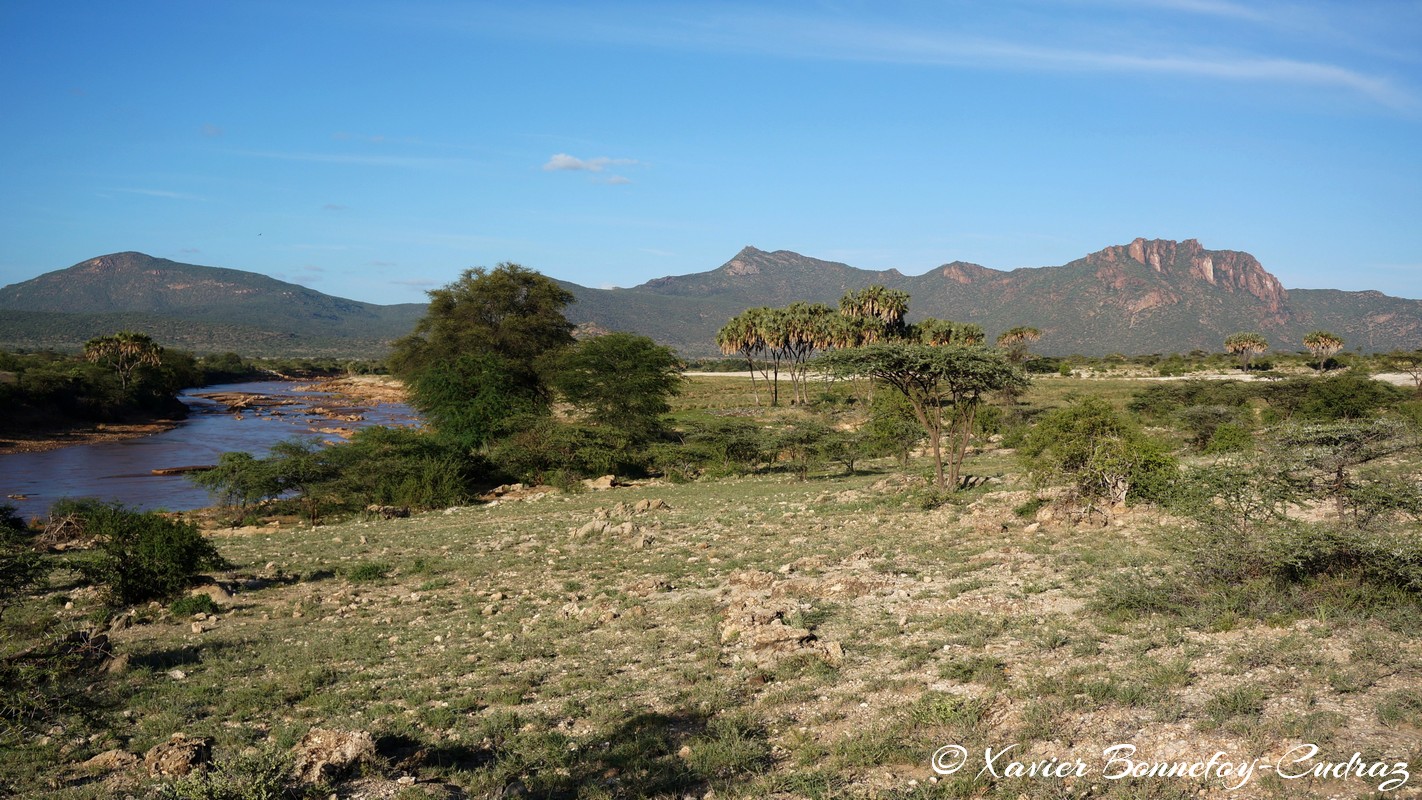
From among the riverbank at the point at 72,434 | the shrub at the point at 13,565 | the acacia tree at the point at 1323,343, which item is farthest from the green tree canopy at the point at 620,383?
the acacia tree at the point at 1323,343

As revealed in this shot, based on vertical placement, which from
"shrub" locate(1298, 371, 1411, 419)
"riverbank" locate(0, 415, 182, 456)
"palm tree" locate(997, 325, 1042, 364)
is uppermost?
"palm tree" locate(997, 325, 1042, 364)

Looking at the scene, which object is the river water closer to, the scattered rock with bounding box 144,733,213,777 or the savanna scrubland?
the savanna scrubland

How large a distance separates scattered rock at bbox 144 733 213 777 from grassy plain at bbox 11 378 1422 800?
0.31m

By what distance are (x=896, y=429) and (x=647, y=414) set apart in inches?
417

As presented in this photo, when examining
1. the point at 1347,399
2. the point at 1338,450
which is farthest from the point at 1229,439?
the point at 1338,450

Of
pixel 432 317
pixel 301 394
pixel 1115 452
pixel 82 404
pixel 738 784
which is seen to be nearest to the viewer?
pixel 738 784

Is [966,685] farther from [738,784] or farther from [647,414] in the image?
[647,414]

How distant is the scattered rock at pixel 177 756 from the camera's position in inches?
260

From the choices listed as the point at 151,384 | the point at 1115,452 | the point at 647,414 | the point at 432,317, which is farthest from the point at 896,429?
the point at 151,384

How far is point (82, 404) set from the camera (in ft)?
204

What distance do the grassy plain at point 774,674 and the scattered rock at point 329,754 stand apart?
7.9 inches

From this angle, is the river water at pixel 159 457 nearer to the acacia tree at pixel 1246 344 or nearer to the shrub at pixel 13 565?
the shrub at pixel 13 565

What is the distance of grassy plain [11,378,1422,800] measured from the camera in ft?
20.8

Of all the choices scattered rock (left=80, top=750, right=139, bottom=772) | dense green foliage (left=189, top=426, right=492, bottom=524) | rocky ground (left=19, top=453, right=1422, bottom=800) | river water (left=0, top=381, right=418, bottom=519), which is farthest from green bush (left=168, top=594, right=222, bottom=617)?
dense green foliage (left=189, top=426, right=492, bottom=524)
